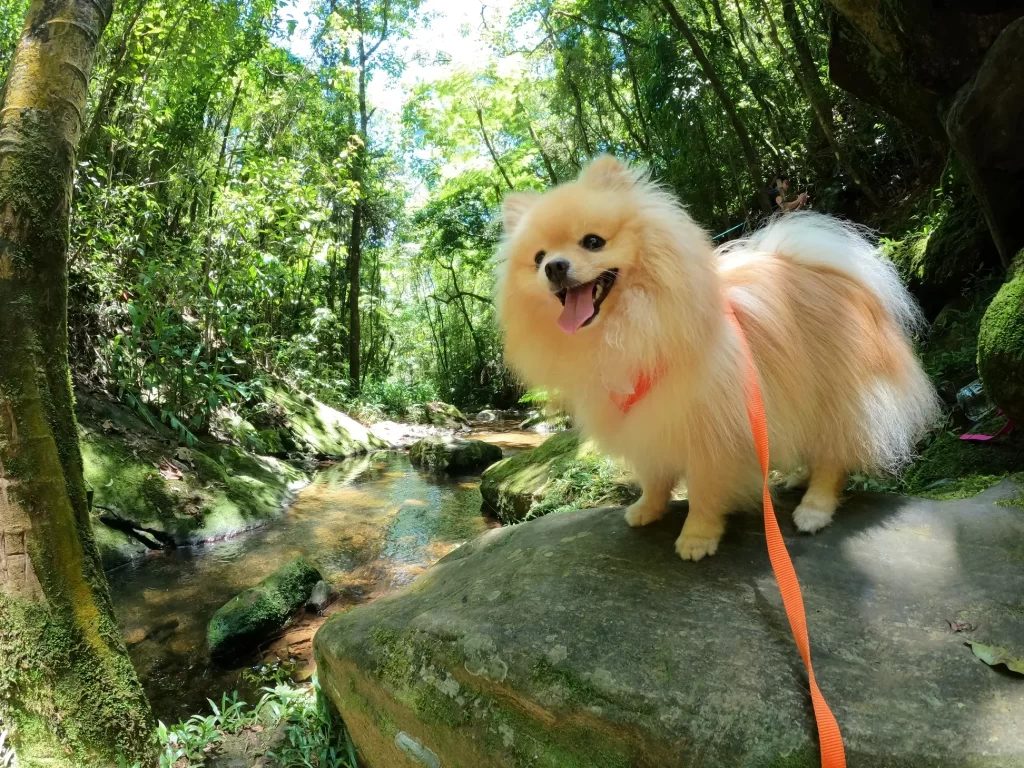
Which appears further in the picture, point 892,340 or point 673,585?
point 892,340

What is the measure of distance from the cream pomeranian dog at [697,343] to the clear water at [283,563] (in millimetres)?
2503

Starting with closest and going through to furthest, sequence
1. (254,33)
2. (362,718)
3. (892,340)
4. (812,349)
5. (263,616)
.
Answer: (362,718) < (812,349) < (892,340) < (263,616) < (254,33)

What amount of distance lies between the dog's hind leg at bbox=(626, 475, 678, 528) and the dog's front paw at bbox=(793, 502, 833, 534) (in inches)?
18.2

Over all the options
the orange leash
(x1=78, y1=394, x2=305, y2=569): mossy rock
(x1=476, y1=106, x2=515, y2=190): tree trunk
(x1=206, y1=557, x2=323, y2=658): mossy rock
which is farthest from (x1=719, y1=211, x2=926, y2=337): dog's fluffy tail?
(x1=476, y1=106, x2=515, y2=190): tree trunk

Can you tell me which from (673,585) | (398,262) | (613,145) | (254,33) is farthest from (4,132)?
(398,262)

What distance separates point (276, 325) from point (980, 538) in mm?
12272

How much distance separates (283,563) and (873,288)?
4.54 meters

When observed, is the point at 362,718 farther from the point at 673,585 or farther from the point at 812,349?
the point at 812,349

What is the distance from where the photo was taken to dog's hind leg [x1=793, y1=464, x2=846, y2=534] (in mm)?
2055

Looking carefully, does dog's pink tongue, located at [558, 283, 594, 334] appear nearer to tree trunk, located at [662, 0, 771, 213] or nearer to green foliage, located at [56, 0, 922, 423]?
green foliage, located at [56, 0, 922, 423]

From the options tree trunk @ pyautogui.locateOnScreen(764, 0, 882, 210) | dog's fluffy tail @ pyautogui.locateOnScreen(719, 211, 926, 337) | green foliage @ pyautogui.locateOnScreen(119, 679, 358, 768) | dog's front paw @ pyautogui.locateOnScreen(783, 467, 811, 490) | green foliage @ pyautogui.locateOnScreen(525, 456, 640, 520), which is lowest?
green foliage @ pyautogui.locateOnScreen(525, 456, 640, 520)

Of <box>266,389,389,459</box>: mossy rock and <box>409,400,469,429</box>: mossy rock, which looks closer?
<box>266,389,389,459</box>: mossy rock

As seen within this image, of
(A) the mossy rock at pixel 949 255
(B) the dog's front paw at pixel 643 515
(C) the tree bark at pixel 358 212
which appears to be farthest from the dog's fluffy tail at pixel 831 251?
(C) the tree bark at pixel 358 212

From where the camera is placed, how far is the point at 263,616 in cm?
348
